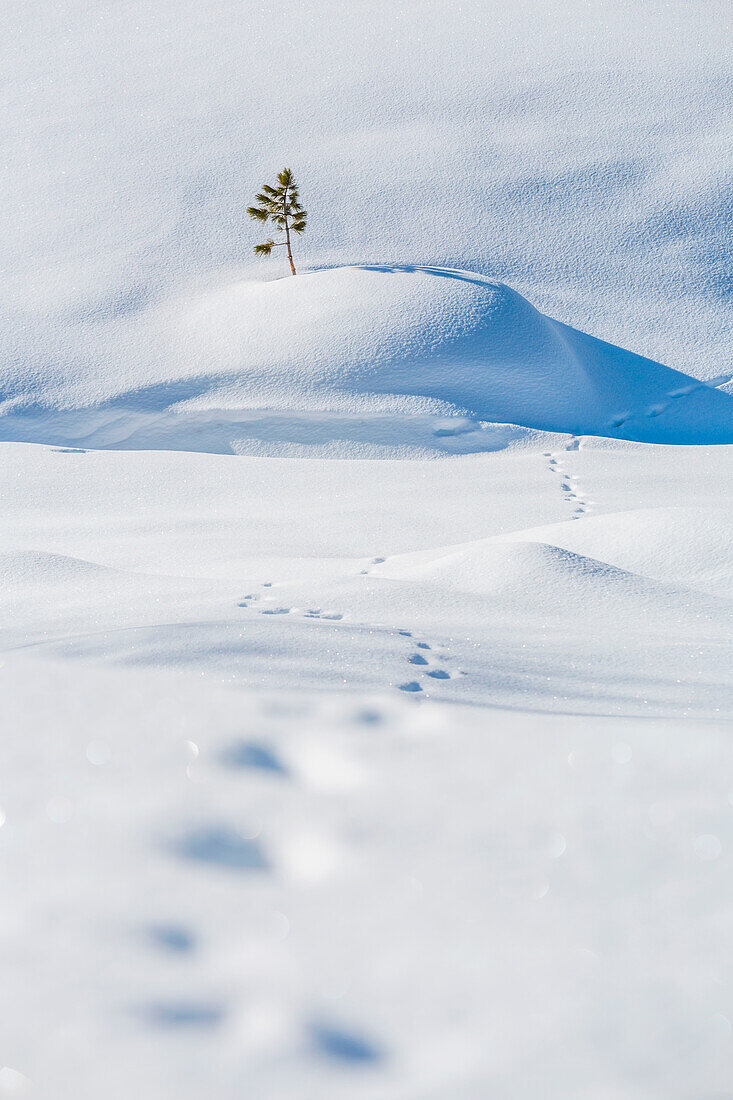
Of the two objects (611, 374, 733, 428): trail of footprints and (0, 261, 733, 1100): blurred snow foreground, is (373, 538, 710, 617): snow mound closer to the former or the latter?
(0, 261, 733, 1100): blurred snow foreground

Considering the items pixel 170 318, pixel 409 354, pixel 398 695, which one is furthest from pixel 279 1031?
pixel 170 318

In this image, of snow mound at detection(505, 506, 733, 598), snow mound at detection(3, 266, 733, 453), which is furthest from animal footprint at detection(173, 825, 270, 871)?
snow mound at detection(3, 266, 733, 453)

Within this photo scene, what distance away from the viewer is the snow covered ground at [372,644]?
1676 mm

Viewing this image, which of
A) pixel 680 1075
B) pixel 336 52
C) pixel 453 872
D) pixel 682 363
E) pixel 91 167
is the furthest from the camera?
pixel 336 52

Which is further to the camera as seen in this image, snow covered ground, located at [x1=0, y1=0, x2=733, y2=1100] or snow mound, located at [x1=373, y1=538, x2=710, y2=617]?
snow mound, located at [x1=373, y1=538, x2=710, y2=617]

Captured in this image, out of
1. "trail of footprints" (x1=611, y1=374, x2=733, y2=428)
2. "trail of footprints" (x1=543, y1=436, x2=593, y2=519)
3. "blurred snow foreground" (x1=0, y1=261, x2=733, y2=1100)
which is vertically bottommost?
"trail of footprints" (x1=543, y1=436, x2=593, y2=519)

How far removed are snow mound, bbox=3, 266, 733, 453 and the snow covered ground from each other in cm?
6

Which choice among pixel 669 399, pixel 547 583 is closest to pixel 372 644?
pixel 547 583

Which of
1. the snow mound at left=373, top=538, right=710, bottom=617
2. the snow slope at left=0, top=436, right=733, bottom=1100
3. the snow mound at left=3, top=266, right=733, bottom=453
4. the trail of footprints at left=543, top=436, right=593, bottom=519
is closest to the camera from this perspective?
the snow slope at left=0, top=436, right=733, bottom=1100

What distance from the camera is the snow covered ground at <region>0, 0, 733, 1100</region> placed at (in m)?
1.68

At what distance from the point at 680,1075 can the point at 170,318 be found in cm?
1274

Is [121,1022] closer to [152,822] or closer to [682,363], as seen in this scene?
[152,822]

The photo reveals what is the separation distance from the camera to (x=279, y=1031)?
5.37 feet

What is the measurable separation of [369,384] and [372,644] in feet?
27.4
